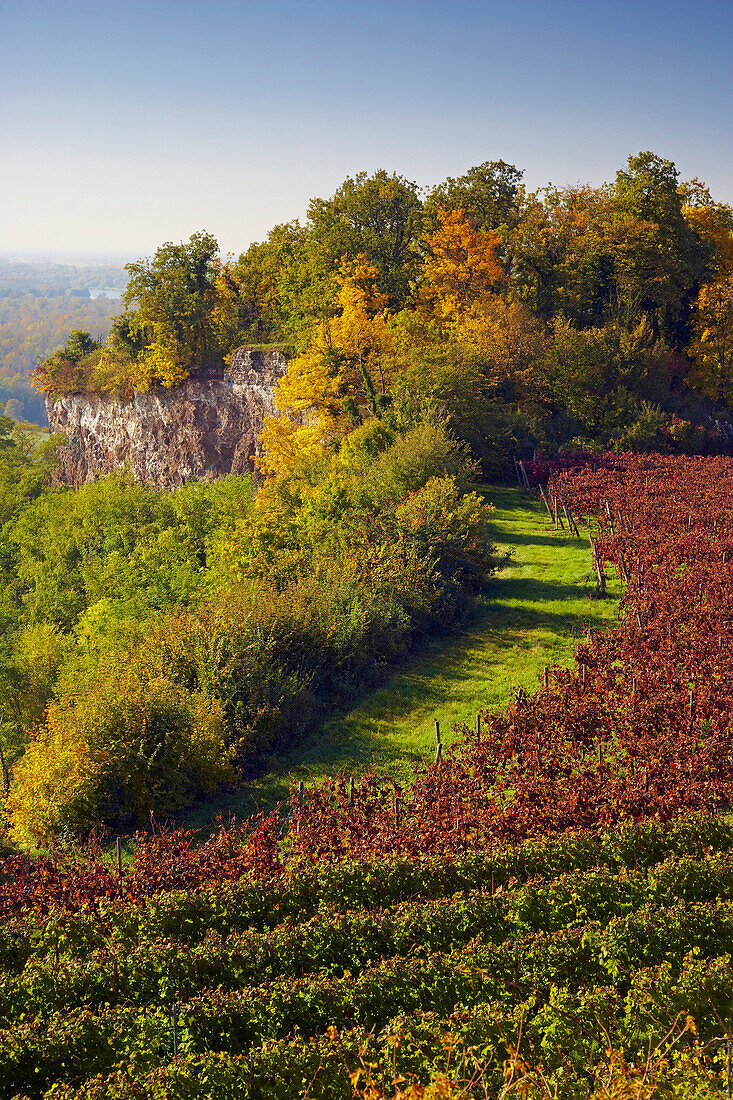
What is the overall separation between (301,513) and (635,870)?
16.5m

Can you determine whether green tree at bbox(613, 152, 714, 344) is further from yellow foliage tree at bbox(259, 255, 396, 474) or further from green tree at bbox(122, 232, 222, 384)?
green tree at bbox(122, 232, 222, 384)

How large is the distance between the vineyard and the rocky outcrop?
32445mm

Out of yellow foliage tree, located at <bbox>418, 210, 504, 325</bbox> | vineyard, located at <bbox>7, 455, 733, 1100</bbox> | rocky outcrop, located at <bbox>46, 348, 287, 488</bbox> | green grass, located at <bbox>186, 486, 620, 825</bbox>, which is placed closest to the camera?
vineyard, located at <bbox>7, 455, 733, 1100</bbox>

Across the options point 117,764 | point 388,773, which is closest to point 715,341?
point 388,773

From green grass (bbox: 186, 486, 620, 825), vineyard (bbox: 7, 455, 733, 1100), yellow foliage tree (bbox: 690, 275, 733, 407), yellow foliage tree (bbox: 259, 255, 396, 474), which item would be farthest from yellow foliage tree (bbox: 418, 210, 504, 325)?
vineyard (bbox: 7, 455, 733, 1100)

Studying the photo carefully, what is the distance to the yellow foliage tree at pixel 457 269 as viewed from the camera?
38.8 m

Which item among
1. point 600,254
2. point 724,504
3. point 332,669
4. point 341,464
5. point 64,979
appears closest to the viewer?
point 64,979

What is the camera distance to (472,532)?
842 inches

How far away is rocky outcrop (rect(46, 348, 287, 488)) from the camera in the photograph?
42281 millimetres

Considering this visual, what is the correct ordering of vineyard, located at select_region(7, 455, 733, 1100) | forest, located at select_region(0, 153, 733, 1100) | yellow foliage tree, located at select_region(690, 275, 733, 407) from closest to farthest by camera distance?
vineyard, located at select_region(7, 455, 733, 1100) → forest, located at select_region(0, 153, 733, 1100) → yellow foliage tree, located at select_region(690, 275, 733, 407)

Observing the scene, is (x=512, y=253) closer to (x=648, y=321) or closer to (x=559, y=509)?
(x=648, y=321)

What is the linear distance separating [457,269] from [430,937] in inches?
1437

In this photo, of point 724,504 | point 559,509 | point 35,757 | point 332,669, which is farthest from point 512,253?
point 35,757

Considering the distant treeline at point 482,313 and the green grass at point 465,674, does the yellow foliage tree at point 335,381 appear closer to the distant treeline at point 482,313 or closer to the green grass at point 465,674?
the distant treeline at point 482,313
